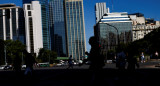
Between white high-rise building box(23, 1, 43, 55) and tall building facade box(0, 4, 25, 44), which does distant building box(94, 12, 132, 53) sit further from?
tall building facade box(0, 4, 25, 44)

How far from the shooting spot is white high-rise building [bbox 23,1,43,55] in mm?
159125

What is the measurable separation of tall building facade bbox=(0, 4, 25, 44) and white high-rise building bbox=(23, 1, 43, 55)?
7.88 meters

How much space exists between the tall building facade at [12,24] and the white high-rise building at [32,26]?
788 cm

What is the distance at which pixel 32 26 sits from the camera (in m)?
160

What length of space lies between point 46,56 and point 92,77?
130 metres

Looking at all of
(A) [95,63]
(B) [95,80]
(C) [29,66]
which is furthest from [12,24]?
(B) [95,80]

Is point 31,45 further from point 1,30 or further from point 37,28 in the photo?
point 1,30

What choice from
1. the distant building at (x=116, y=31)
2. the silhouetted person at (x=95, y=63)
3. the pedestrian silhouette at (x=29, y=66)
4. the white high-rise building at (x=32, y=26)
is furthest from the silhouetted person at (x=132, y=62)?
the white high-rise building at (x=32, y=26)

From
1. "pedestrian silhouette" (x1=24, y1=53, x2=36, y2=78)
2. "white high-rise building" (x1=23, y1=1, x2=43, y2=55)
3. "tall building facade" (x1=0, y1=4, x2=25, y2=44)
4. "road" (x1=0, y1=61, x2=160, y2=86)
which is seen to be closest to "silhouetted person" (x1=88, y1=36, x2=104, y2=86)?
"road" (x1=0, y1=61, x2=160, y2=86)

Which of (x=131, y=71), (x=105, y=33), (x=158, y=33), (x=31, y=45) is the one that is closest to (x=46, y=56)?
(x=31, y=45)

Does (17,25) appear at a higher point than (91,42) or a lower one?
higher

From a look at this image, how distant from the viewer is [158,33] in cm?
7669

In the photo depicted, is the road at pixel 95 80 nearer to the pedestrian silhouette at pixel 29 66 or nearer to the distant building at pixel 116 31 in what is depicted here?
the pedestrian silhouette at pixel 29 66

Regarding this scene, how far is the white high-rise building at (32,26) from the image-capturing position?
159125mm
